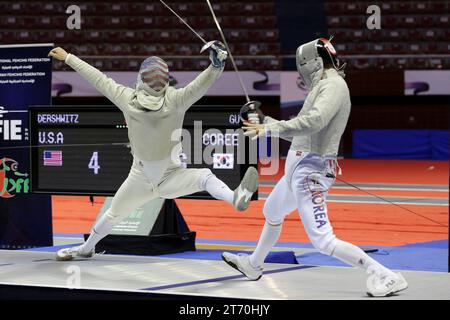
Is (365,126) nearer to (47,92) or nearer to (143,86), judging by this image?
(47,92)

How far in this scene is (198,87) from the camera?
6.33 metres

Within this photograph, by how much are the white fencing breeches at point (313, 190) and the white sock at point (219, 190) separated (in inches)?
18.7

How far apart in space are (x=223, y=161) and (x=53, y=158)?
1.50m

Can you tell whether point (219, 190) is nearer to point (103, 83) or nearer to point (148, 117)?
point (148, 117)

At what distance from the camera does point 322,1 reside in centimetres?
2233

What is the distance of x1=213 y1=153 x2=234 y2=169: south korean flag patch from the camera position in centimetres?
784

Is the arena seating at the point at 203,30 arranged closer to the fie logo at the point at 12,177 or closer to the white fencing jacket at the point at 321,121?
the fie logo at the point at 12,177

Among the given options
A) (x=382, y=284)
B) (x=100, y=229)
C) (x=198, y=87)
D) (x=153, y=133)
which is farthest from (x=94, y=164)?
(x=382, y=284)

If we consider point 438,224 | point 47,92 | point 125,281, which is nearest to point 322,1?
point 438,224

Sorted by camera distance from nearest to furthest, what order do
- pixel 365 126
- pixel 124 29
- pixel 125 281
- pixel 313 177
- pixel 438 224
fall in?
1. pixel 313 177
2. pixel 125 281
3. pixel 438 224
4. pixel 365 126
5. pixel 124 29

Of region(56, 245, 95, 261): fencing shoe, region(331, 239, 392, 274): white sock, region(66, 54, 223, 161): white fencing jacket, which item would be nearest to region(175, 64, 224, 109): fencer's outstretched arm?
region(66, 54, 223, 161): white fencing jacket

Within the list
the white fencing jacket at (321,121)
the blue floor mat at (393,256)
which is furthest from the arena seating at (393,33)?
the white fencing jacket at (321,121)

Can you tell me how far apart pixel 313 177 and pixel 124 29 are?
16.8 metres

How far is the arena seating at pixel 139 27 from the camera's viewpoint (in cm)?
2139
